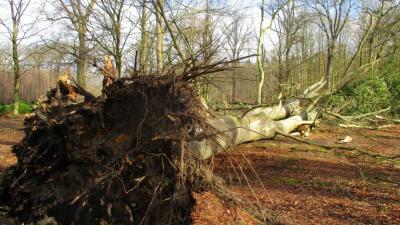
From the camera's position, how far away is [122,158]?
13.1ft

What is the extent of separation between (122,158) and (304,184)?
165 inches

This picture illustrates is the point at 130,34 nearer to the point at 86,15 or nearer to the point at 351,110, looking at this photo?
the point at 86,15

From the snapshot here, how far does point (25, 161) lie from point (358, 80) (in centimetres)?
1621

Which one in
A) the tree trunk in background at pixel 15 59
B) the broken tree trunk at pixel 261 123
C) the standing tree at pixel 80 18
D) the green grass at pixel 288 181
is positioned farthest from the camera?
the tree trunk in background at pixel 15 59

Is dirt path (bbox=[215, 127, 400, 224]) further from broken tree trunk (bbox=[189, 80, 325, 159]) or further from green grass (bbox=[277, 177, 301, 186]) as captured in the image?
broken tree trunk (bbox=[189, 80, 325, 159])

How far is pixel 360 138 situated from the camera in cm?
1328

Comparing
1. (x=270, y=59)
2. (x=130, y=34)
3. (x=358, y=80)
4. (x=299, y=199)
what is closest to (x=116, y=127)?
(x=299, y=199)

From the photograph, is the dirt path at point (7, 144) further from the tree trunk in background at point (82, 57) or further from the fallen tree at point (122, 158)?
the fallen tree at point (122, 158)

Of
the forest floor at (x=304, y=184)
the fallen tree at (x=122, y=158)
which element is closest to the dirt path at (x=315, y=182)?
the forest floor at (x=304, y=184)

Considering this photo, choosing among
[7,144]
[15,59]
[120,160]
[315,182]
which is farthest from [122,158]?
[15,59]

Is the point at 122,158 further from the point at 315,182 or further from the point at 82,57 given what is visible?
the point at 82,57

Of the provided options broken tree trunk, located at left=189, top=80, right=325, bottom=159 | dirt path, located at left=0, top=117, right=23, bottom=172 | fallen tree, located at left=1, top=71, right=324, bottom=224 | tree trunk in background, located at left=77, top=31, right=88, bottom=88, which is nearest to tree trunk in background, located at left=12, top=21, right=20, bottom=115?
tree trunk in background, located at left=77, top=31, right=88, bottom=88

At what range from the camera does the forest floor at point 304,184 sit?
4.98 metres

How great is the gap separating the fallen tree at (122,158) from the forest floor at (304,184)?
43cm
